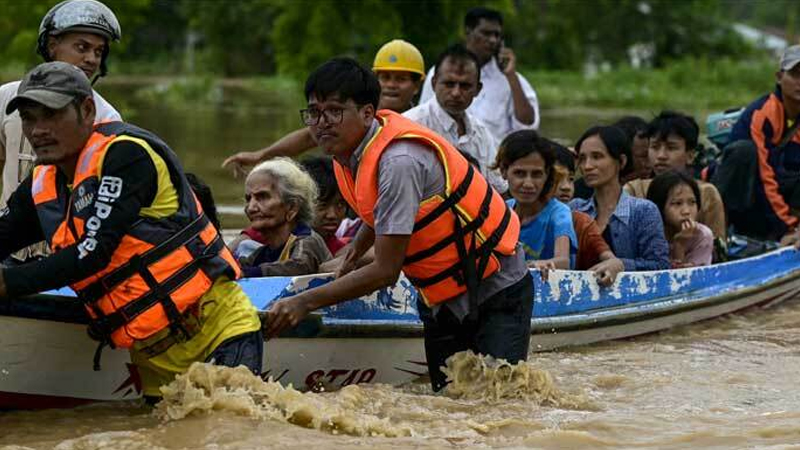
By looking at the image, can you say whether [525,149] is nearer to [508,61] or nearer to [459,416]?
[459,416]

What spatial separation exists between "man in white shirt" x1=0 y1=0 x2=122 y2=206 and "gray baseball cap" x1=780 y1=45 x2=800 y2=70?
4.81m

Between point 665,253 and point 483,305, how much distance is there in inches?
104

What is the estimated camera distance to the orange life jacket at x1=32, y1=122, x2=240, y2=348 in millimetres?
4367

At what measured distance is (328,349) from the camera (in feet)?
19.1

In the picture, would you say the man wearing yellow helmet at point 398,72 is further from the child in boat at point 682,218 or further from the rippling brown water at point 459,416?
the rippling brown water at point 459,416

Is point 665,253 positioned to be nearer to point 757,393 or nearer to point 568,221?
point 568,221

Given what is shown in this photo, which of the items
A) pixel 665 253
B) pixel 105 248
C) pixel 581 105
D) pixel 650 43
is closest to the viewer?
pixel 105 248

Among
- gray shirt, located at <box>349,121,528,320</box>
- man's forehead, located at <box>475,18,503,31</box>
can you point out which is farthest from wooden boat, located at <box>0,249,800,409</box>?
man's forehead, located at <box>475,18,503,31</box>

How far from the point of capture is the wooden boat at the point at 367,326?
500 cm

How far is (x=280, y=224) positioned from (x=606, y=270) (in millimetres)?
1858

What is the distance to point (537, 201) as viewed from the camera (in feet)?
22.2

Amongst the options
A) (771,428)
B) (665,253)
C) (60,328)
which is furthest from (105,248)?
(665,253)

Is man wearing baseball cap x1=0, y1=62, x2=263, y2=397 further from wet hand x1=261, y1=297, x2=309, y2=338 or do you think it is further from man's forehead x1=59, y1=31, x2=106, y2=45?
man's forehead x1=59, y1=31, x2=106, y2=45

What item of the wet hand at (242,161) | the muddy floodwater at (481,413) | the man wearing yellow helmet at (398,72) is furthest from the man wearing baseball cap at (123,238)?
the man wearing yellow helmet at (398,72)
